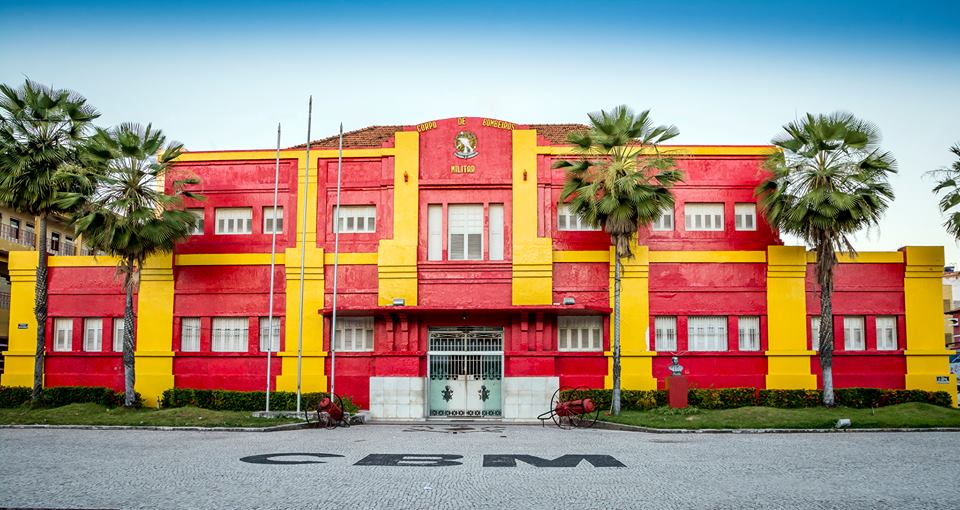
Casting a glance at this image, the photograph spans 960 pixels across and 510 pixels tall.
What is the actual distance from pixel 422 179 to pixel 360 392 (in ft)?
27.2

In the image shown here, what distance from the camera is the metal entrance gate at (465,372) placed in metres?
33.2

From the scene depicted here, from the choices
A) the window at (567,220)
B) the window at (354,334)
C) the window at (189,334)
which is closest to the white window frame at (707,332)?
the window at (567,220)

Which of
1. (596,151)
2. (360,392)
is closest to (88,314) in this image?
(360,392)

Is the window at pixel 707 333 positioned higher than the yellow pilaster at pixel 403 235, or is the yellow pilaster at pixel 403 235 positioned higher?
the yellow pilaster at pixel 403 235

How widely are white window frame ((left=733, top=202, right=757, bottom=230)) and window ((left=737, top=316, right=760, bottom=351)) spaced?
3467 mm

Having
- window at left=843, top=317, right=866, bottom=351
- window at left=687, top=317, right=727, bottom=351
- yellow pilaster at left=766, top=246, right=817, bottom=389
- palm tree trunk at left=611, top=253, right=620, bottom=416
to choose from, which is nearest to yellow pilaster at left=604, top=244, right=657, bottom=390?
window at left=687, top=317, right=727, bottom=351

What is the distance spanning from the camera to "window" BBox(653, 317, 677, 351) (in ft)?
109

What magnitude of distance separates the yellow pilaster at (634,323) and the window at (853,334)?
24.3 ft

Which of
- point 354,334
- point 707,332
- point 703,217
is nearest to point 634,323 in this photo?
point 707,332

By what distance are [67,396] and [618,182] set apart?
2111 centimetres

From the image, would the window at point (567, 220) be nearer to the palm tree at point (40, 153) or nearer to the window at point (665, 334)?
the window at point (665, 334)

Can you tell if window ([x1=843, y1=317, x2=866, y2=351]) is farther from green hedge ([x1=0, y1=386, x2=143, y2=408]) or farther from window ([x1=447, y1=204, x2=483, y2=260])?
green hedge ([x1=0, y1=386, x2=143, y2=408])

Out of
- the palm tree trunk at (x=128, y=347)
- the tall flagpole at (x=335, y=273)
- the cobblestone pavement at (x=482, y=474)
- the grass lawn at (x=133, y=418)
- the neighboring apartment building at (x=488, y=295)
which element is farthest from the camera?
the neighboring apartment building at (x=488, y=295)

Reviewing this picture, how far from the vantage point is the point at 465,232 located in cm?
3391
